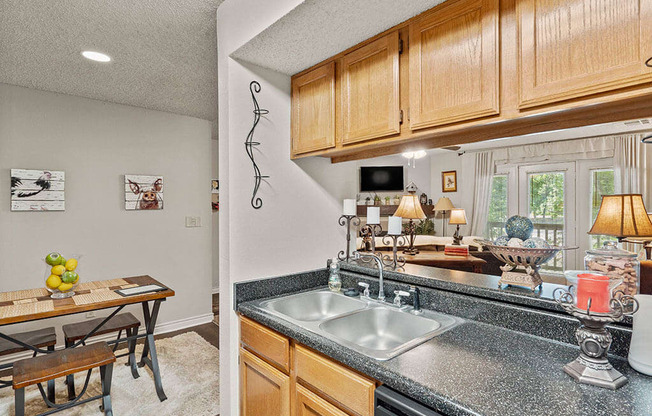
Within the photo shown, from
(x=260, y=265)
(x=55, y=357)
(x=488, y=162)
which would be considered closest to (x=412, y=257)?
(x=260, y=265)

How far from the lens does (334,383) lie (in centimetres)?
121

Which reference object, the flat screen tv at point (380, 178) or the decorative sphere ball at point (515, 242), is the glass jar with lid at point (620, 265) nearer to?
the decorative sphere ball at point (515, 242)

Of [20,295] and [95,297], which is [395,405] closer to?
[95,297]

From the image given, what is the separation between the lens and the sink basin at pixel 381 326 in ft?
4.79

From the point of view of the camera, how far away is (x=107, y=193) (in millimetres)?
3260

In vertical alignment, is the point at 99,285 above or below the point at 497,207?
below

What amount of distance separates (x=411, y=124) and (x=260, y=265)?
1.09 m

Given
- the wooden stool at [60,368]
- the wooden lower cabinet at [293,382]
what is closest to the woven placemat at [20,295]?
the wooden stool at [60,368]

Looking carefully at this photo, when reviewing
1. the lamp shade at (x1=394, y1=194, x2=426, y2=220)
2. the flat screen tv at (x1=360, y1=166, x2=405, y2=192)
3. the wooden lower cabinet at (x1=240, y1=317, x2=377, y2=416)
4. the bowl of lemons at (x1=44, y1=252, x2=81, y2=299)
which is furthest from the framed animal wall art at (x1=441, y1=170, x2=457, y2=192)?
the bowl of lemons at (x1=44, y1=252, x2=81, y2=299)

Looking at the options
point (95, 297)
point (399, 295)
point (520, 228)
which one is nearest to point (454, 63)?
point (520, 228)

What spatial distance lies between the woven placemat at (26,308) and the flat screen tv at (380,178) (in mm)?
5516

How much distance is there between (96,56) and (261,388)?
233 centimetres

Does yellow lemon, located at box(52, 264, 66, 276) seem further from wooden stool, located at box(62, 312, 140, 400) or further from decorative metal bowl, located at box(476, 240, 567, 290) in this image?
decorative metal bowl, located at box(476, 240, 567, 290)

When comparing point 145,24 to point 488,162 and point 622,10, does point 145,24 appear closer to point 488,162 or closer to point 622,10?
point 622,10
